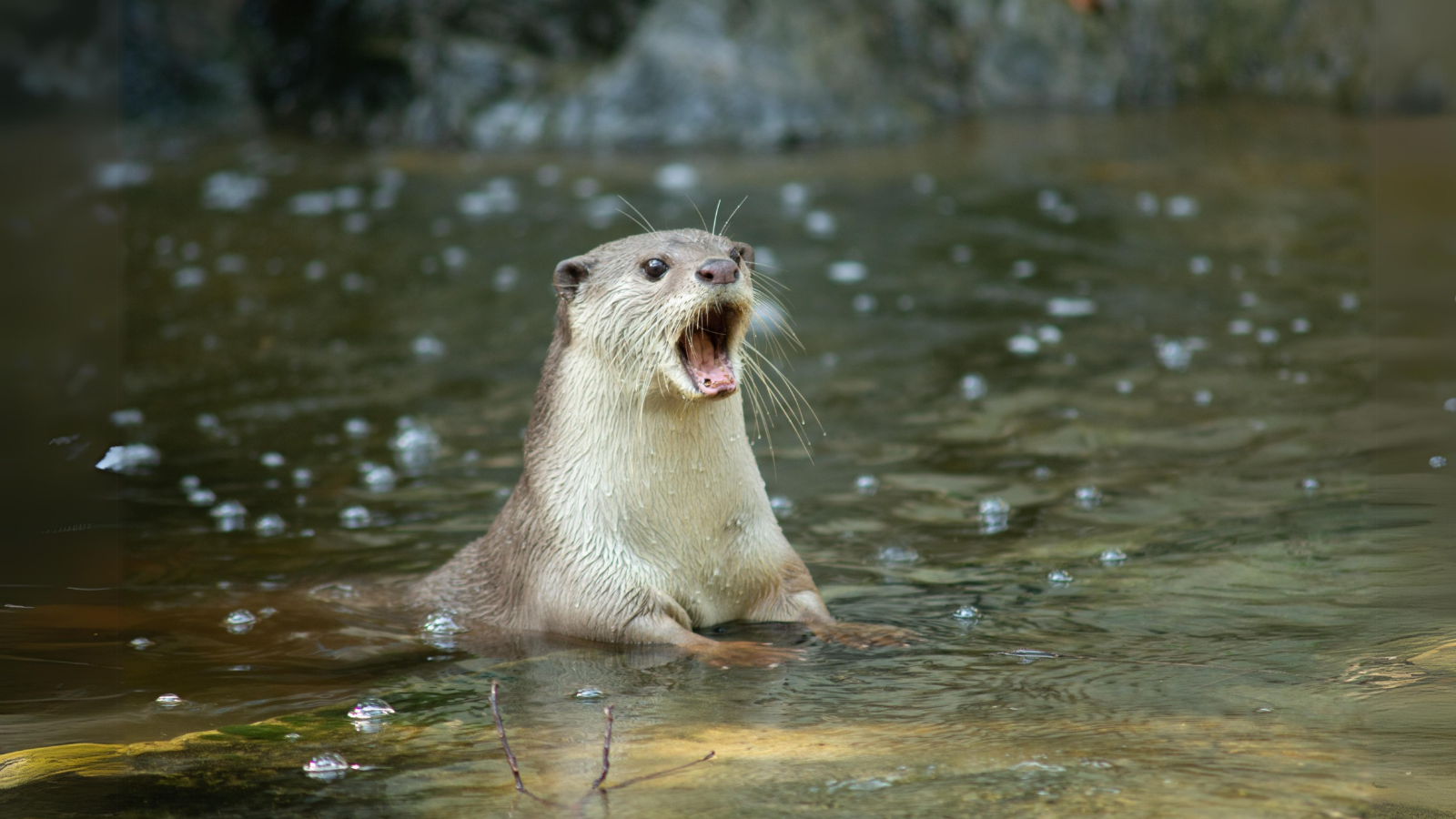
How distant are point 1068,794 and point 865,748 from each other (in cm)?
46

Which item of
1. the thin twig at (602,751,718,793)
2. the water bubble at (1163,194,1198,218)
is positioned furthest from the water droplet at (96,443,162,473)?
the water bubble at (1163,194,1198,218)

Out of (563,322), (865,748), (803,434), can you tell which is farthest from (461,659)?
(803,434)

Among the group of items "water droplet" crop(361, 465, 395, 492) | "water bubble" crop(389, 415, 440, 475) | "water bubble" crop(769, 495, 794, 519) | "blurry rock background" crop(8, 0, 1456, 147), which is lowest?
"water bubble" crop(769, 495, 794, 519)

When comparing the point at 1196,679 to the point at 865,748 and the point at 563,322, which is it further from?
the point at 563,322

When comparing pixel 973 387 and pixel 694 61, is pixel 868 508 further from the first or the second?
pixel 694 61

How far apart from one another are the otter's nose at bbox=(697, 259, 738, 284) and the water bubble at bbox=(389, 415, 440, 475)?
2.75 m

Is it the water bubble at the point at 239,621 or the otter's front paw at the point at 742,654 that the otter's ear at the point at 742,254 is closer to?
the otter's front paw at the point at 742,654

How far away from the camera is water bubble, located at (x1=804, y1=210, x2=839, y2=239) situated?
31.1 ft

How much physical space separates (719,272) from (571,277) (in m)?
0.58

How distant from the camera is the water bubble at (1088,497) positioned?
5055 millimetres

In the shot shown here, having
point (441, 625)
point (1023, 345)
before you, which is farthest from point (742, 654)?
point (1023, 345)

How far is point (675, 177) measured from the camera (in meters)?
11.0

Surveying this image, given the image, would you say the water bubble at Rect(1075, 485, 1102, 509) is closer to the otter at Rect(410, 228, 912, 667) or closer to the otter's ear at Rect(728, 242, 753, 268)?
the otter at Rect(410, 228, 912, 667)

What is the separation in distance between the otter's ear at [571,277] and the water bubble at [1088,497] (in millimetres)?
2131
